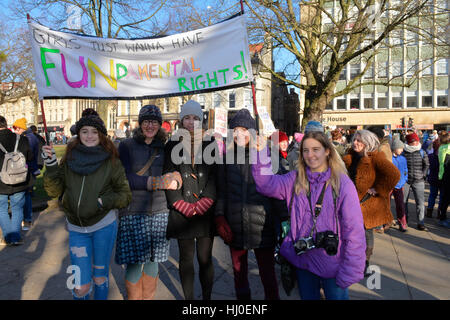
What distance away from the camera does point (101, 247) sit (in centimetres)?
276

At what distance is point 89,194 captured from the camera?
2666mm

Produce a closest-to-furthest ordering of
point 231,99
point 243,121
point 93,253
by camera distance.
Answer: point 93,253, point 243,121, point 231,99

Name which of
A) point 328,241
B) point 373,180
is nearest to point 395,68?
point 373,180

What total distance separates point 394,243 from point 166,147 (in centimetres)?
436

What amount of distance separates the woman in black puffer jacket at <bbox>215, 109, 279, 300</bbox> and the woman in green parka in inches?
33.5

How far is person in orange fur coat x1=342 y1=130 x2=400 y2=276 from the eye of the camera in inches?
148

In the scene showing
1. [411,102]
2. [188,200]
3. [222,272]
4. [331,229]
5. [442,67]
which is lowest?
[222,272]

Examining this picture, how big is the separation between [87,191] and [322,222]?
1.78m

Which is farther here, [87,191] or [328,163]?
[87,191]

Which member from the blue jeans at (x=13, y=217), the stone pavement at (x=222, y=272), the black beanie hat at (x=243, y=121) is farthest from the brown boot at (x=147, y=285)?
the blue jeans at (x=13, y=217)

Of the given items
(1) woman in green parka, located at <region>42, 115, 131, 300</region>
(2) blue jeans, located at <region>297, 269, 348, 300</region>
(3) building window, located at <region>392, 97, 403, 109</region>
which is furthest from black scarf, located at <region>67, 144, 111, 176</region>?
(3) building window, located at <region>392, 97, 403, 109</region>

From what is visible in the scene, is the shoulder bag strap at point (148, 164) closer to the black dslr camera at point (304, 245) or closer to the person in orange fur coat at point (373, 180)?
the black dslr camera at point (304, 245)

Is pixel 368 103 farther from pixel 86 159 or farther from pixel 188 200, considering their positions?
pixel 86 159

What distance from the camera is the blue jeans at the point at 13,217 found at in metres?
4.95
